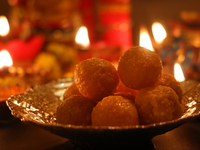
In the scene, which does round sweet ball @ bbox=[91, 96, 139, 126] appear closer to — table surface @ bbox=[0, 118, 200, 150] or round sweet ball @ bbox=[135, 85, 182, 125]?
round sweet ball @ bbox=[135, 85, 182, 125]

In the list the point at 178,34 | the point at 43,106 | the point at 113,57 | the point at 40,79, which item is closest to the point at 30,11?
the point at 113,57

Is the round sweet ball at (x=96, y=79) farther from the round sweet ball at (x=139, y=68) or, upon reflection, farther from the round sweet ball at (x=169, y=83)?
the round sweet ball at (x=169, y=83)

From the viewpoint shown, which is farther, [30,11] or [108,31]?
[108,31]

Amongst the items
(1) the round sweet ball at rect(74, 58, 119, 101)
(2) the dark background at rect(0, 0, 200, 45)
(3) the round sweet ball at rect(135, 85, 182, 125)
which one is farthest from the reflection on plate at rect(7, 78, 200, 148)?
(2) the dark background at rect(0, 0, 200, 45)

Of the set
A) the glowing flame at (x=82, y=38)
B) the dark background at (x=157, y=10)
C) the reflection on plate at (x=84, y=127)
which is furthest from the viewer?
the dark background at (x=157, y=10)

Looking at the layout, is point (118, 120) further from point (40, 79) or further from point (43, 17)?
point (43, 17)

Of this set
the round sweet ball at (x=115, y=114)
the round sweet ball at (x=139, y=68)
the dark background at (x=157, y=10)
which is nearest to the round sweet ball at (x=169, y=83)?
the round sweet ball at (x=139, y=68)

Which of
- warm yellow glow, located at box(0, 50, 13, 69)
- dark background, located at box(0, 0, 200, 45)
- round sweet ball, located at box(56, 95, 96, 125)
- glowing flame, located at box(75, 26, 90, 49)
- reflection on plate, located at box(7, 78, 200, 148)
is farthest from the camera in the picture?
dark background, located at box(0, 0, 200, 45)
